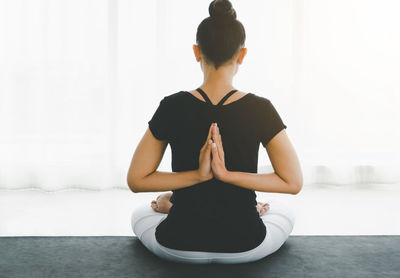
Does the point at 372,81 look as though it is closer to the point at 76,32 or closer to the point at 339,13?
the point at 339,13

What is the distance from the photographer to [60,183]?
3.08 metres

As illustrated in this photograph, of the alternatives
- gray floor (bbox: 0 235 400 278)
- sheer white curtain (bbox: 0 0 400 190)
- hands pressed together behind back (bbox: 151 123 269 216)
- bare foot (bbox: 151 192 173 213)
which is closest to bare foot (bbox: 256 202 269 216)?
gray floor (bbox: 0 235 400 278)

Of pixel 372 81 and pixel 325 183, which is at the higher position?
pixel 372 81

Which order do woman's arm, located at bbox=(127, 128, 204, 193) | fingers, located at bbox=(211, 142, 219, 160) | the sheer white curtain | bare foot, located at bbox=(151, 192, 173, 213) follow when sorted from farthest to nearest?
1. the sheer white curtain
2. bare foot, located at bbox=(151, 192, 173, 213)
3. woman's arm, located at bbox=(127, 128, 204, 193)
4. fingers, located at bbox=(211, 142, 219, 160)

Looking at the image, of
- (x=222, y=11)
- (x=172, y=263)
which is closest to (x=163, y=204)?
(x=172, y=263)

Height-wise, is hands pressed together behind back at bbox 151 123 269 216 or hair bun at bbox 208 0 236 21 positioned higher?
hair bun at bbox 208 0 236 21

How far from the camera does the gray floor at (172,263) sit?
1216 mm

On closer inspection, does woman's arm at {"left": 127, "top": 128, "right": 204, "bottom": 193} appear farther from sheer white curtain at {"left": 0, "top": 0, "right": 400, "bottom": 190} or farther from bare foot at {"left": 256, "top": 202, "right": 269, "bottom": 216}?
sheer white curtain at {"left": 0, "top": 0, "right": 400, "bottom": 190}

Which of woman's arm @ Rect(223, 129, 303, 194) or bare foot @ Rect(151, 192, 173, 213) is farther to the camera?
bare foot @ Rect(151, 192, 173, 213)

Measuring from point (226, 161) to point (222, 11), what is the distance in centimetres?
39

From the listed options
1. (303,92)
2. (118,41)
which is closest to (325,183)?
(303,92)

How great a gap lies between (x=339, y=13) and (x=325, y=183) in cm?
137

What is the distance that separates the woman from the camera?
1.08 m

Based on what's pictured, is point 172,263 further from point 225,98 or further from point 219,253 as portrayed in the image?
point 225,98
